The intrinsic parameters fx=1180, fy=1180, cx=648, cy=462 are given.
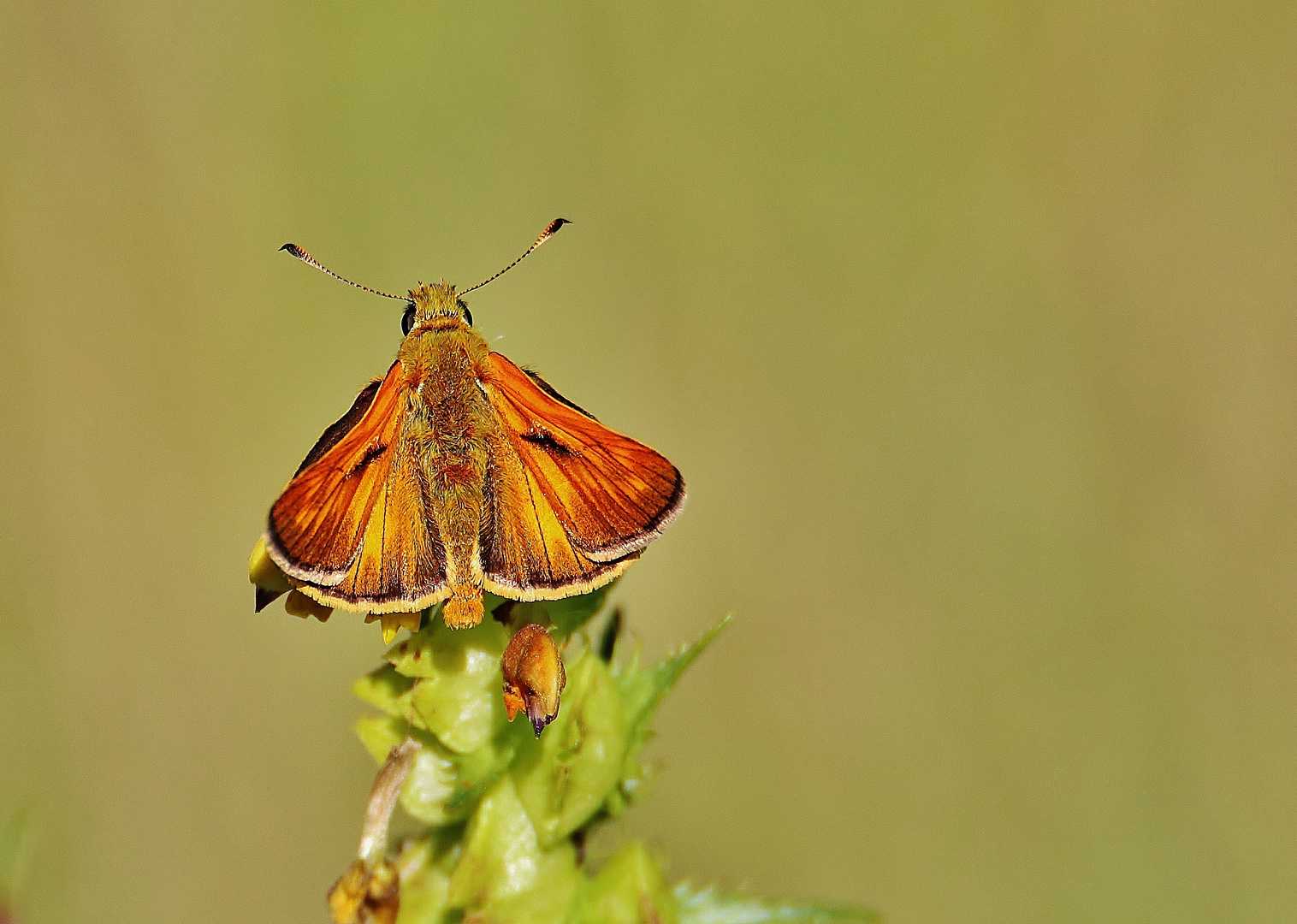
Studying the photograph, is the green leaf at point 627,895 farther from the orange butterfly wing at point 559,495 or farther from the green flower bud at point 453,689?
the orange butterfly wing at point 559,495

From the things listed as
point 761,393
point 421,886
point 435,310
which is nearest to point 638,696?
point 421,886

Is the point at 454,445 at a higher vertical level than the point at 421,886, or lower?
higher

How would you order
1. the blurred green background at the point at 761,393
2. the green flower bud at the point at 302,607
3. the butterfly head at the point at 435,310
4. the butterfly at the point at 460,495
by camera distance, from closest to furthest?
the butterfly at the point at 460,495
the green flower bud at the point at 302,607
the butterfly head at the point at 435,310
the blurred green background at the point at 761,393

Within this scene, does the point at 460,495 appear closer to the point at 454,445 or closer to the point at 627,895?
the point at 454,445

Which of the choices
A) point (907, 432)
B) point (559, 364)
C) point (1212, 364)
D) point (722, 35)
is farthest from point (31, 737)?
point (1212, 364)

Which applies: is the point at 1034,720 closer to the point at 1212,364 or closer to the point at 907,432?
the point at 907,432

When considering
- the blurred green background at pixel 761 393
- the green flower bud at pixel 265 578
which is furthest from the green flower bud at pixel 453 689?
A: the blurred green background at pixel 761 393
